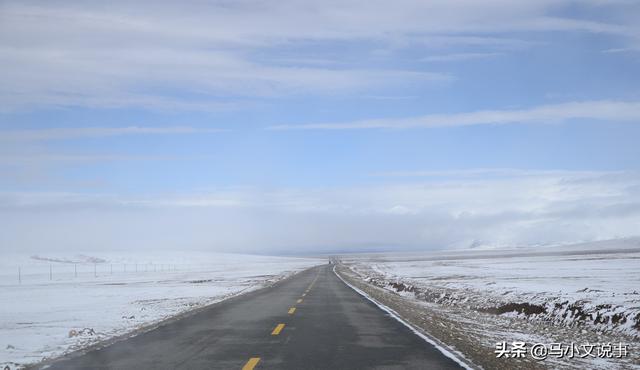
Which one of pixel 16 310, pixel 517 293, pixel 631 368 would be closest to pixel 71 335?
pixel 16 310

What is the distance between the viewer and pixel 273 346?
1210 centimetres

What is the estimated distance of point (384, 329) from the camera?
15.0 metres

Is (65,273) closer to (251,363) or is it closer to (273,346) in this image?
(273,346)

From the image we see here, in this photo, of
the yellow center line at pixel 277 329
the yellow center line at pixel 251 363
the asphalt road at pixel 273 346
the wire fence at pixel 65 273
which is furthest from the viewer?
the wire fence at pixel 65 273

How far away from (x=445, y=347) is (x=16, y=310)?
68.3 ft

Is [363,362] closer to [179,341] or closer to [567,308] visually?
[179,341]

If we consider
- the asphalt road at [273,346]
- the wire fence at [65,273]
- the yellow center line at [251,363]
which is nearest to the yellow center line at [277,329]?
the asphalt road at [273,346]

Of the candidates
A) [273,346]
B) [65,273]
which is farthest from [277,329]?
[65,273]

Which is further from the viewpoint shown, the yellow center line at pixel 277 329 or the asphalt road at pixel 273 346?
the yellow center line at pixel 277 329

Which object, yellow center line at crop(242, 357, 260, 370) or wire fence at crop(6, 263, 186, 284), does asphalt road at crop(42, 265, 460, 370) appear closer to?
yellow center line at crop(242, 357, 260, 370)

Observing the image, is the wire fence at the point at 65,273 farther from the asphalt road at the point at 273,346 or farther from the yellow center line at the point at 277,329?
the yellow center line at the point at 277,329

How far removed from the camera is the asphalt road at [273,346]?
10.2m

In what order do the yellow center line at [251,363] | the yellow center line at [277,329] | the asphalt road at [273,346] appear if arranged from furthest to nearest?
the yellow center line at [277,329]
the asphalt road at [273,346]
the yellow center line at [251,363]

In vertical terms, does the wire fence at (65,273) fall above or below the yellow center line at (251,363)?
below
